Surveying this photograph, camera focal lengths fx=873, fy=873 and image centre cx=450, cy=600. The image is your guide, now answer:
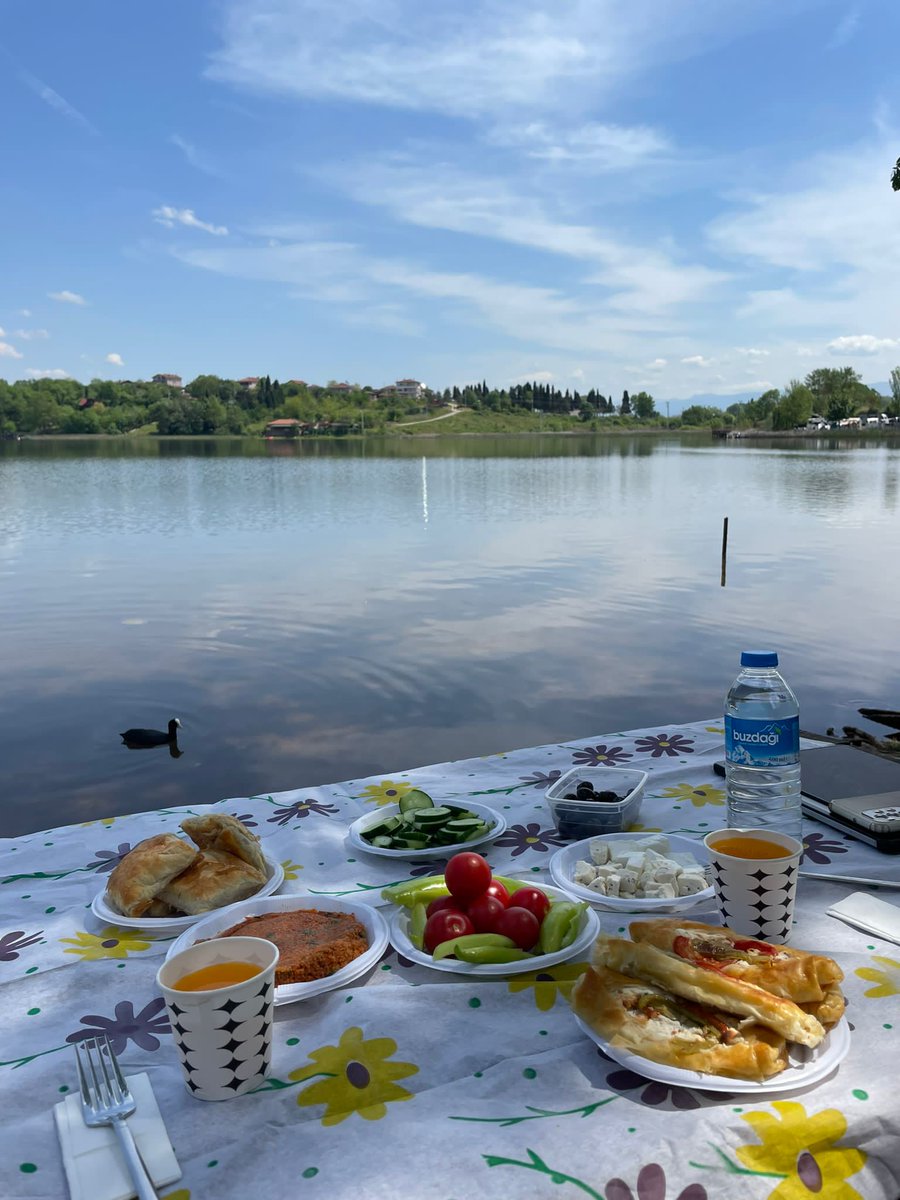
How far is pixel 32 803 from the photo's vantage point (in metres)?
7.35

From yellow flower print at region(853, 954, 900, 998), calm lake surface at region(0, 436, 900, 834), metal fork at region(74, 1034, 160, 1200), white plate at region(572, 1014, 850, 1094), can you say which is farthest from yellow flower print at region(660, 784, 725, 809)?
calm lake surface at region(0, 436, 900, 834)

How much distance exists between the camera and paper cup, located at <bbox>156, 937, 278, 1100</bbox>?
5.13 ft

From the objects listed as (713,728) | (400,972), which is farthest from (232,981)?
(713,728)

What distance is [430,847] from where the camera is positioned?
2.76 metres

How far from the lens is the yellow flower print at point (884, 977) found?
1923mm

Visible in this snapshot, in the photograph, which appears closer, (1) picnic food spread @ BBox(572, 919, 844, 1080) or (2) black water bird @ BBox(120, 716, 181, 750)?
(1) picnic food spread @ BBox(572, 919, 844, 1080)

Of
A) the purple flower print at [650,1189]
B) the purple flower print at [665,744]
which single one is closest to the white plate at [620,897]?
the purple flower print at [650,1189]

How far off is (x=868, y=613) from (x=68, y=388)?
7801 inches

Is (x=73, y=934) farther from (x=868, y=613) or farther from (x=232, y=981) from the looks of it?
(x=868, y=613)

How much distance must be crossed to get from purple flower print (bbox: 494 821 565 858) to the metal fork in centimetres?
141

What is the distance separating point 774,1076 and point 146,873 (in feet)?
5.48

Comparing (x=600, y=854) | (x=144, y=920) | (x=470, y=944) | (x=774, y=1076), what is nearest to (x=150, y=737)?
(x=144, y=920)

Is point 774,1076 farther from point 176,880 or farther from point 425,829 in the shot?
point 176,880

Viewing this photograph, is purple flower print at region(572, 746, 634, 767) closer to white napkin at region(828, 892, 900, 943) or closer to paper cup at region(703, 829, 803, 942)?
white napkin at region(828, 892, 900, 943)
